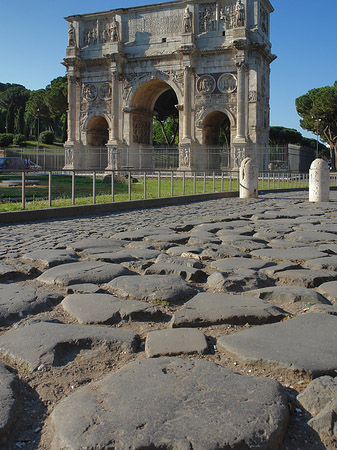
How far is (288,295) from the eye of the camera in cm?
340

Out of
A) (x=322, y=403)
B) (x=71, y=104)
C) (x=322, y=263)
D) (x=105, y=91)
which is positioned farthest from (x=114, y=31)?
(x=322, y=403)

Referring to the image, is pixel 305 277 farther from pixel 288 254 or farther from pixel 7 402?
pixel 7 402

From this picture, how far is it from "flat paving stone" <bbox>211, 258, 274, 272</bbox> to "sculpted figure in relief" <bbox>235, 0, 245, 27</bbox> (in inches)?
1144

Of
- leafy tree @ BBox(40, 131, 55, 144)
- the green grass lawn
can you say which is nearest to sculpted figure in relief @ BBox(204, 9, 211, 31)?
the green grass lawn

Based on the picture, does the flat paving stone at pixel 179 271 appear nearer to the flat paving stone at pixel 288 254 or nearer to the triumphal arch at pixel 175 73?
the flat paving stone at pixel 288 254

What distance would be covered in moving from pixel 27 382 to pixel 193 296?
161 cm

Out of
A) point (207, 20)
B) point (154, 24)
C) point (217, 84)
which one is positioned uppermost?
point (154, 24)

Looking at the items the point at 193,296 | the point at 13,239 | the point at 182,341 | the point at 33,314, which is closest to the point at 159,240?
the point at 13,239

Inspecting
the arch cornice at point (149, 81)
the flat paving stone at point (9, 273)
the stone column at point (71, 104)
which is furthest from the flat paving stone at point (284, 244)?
the stone column at point (71, 104)

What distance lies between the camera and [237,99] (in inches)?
1229

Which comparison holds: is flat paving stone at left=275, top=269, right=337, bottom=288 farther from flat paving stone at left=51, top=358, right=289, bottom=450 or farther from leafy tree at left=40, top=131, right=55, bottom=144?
leafy tree at left=40, top=131, right=55, bottom=144

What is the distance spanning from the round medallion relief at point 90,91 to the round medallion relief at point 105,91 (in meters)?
0.44

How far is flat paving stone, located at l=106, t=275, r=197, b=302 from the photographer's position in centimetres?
345

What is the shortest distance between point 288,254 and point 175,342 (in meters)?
Result: 2.80
